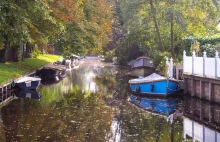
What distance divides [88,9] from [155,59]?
1165 centimetres

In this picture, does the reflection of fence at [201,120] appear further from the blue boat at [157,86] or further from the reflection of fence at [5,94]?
the reflection of fence at [5,94]

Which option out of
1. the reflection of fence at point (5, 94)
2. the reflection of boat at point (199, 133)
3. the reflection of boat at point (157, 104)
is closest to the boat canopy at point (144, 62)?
the reflection of boat at point (157, 104)

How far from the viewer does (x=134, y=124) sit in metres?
17.4

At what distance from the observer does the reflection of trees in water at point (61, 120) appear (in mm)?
15226

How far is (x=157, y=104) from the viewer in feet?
79.2

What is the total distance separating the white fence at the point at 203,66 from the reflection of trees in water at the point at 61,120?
6285 millimetres

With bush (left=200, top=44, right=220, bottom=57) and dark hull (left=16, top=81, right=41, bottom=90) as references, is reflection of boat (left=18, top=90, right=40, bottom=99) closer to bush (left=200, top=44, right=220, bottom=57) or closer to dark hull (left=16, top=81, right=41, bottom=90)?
dark hull (left=16, top=81, right=41, bottom=90)

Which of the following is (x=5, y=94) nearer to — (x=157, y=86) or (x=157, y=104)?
(x=157, y=86)

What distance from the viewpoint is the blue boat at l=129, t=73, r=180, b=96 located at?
90.0 ft

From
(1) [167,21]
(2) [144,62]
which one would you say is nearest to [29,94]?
(1) [167,21]

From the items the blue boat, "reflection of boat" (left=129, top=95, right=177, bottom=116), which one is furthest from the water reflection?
the blue boat

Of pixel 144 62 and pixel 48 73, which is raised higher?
pixel 144 62

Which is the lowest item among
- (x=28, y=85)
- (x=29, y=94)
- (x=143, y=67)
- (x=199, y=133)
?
(x=199, y=133)

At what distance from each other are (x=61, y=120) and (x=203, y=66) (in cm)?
1025
